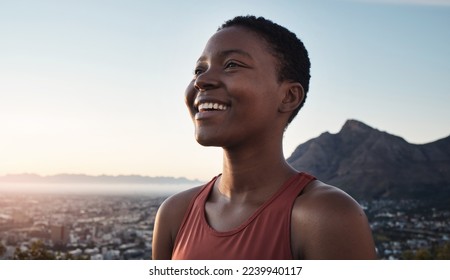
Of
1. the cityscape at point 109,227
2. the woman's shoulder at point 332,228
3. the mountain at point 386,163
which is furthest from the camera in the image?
the mountain at point 386,163

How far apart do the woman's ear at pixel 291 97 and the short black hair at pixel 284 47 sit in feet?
0.05

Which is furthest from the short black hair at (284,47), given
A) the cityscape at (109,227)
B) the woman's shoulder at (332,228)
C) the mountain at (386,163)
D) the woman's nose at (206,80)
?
the mountain at (386,163)

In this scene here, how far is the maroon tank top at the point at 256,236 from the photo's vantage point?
2.87 ft

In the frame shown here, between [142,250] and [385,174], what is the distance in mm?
2474

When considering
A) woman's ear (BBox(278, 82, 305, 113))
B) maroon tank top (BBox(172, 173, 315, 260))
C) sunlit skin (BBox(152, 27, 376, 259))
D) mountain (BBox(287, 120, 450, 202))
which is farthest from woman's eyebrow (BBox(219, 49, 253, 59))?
mountain (BBox(287, 120, 450, 202))

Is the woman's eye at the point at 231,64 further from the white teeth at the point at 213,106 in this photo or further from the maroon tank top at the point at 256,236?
the maroon tank top at the point at 256,236

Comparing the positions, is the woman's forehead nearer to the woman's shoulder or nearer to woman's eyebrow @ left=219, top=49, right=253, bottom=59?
woman's eyebrow @ left=219, top=49, right=253, bottom=59

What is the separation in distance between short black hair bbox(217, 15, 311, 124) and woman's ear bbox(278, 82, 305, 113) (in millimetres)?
14

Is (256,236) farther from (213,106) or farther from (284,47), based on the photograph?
(284,47)

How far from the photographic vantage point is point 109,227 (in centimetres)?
584

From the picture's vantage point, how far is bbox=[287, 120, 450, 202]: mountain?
481 centimetres

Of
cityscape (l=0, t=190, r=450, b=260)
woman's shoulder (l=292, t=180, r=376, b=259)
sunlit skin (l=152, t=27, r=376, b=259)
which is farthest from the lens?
cityscape (l=0, t=190, r=450, b=260)

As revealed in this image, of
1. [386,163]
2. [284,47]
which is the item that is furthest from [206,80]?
[386,163]
